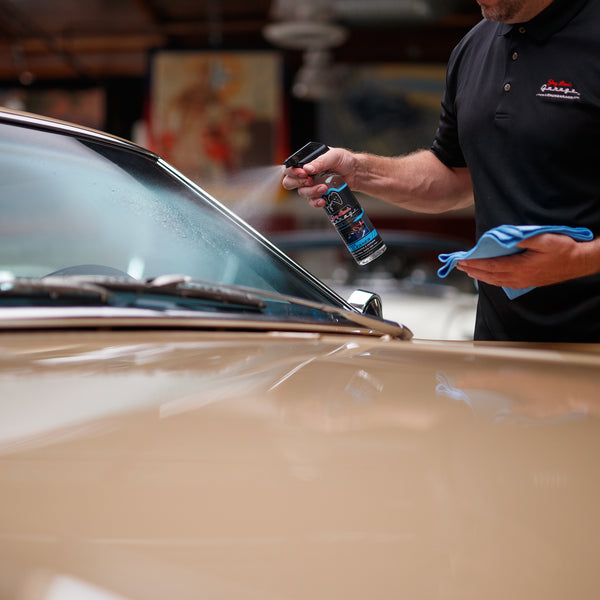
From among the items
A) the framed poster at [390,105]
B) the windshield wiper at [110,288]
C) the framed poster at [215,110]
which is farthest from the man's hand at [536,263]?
the framed poster at [390,105]

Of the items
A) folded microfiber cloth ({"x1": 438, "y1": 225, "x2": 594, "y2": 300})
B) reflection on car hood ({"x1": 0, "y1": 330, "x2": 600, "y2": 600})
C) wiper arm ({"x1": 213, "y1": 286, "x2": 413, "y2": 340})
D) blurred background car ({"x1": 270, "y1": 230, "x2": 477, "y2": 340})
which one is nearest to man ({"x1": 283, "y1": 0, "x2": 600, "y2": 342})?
folded microfiber cloth ({"x1": 438, "y1": 225, "x2": 594, "y2": 300})

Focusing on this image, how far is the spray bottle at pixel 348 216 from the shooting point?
1545mm

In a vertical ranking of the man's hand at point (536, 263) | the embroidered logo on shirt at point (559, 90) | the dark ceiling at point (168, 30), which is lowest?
the man's hand at point (536, 263)

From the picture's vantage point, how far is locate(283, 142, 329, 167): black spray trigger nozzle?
157 centimetres

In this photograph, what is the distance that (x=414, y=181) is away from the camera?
189 centimetres

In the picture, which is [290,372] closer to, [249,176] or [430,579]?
[430,579]

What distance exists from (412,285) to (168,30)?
7750 mm

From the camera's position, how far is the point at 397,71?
10016 millimetres

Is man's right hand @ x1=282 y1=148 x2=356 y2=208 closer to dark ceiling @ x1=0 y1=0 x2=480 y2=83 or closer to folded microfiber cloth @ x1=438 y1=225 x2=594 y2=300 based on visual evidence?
folded microfiber cloth @ x1=438 y1=225 x2=594 y2=300

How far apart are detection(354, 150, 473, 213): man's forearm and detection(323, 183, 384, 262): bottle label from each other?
26 cm

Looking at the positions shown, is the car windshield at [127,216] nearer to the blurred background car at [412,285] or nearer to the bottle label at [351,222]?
the bottle label at [351,222]

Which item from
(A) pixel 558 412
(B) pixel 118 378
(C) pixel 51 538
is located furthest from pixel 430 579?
(B) pixel 118 378

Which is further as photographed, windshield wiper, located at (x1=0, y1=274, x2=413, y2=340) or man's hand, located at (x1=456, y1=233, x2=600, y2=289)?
man's hand, located at (x1=456, y1=233, x2=600, y2=289)

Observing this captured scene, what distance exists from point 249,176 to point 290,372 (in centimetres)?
Answer: 1011
